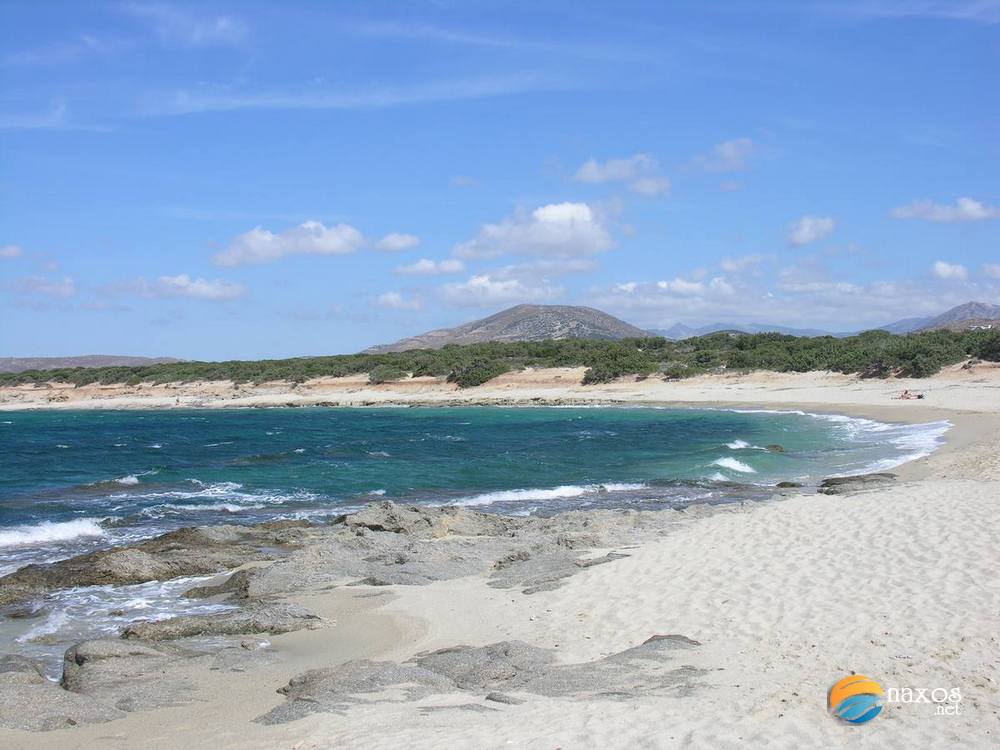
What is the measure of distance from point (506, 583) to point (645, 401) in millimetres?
42953

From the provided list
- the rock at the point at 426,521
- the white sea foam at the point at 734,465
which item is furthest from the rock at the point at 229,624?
the white sea foam at the point at 734,465

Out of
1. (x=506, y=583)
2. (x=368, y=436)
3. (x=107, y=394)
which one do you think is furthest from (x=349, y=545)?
(x=107, y=394)

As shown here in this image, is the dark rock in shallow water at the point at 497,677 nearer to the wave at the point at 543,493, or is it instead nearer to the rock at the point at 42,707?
the rock at the point at 42,707

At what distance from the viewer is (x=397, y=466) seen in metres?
26.0

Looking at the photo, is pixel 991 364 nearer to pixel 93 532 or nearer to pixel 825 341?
pixel 825 341

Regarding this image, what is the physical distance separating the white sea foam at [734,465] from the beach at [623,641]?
7.65 m

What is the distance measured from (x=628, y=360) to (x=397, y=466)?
39623 millimetres

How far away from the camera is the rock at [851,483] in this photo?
16.9m

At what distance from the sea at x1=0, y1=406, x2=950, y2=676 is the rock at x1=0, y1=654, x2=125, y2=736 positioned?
176 centimetres

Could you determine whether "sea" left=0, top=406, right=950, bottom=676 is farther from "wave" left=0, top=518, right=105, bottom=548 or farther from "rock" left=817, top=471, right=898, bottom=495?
"rock" left=817, top=471, right=898, bottom=495

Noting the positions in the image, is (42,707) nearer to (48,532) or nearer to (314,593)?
(314,593)

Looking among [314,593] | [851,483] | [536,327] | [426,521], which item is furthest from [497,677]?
[536,327]

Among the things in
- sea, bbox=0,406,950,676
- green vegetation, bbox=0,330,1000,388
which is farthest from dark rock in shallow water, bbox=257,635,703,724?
green vegetation, bbox=0,330,1000,388

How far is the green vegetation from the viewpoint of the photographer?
50375mm
